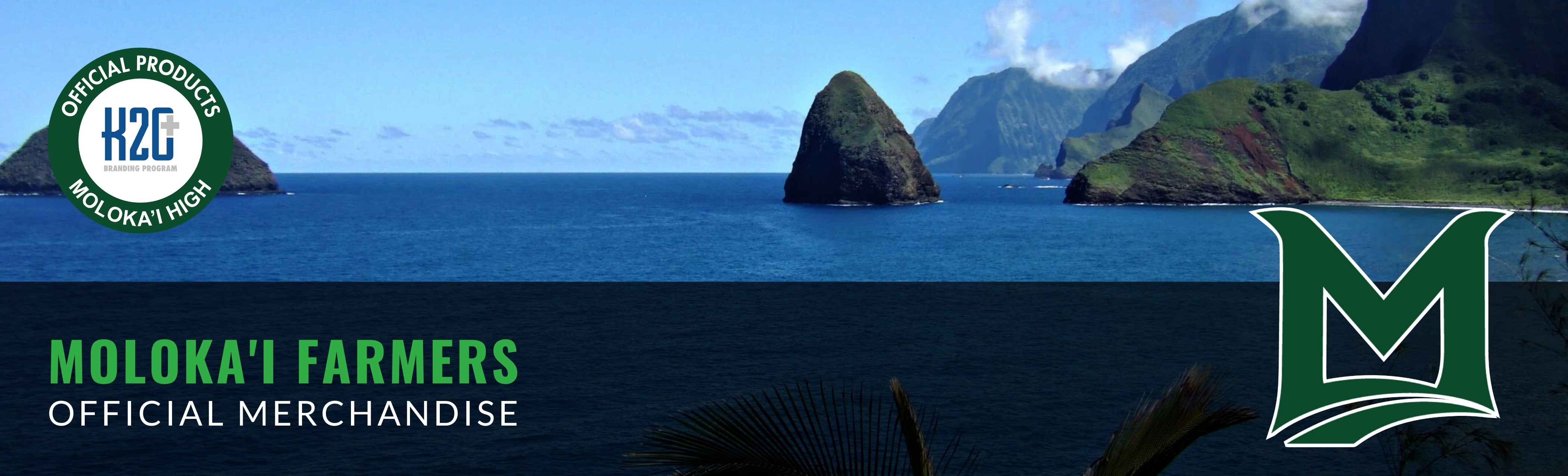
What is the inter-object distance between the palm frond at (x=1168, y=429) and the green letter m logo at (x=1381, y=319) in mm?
5807

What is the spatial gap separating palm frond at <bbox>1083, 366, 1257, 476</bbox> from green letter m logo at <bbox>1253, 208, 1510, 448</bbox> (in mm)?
5807

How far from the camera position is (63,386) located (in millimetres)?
52688

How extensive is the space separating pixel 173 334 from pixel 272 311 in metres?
12.6

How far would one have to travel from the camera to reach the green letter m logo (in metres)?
17.8

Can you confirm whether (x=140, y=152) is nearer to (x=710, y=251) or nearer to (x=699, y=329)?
(x=699, y=329)

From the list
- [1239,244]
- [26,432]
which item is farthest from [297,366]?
[1239,244]

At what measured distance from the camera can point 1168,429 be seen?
12.6 metres

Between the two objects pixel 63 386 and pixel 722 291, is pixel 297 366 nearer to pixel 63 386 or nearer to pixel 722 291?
pixel 63 386

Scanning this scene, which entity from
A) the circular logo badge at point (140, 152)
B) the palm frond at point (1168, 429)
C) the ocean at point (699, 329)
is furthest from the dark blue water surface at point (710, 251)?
the palm frond at point (1168, 429)

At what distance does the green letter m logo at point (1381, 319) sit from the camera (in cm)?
1783

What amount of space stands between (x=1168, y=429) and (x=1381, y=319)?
711cm

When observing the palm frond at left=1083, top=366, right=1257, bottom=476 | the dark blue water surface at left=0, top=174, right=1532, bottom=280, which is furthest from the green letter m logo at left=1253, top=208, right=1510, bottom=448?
the dark blue water surface at left=0, top=174, right=1532, bottom=280

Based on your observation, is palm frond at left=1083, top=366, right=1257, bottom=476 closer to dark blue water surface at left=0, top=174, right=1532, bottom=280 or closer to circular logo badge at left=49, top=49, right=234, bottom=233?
circular logo badge at left=49, top=49, right=234, bottom=233

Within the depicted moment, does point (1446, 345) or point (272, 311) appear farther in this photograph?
point (272, 311)
